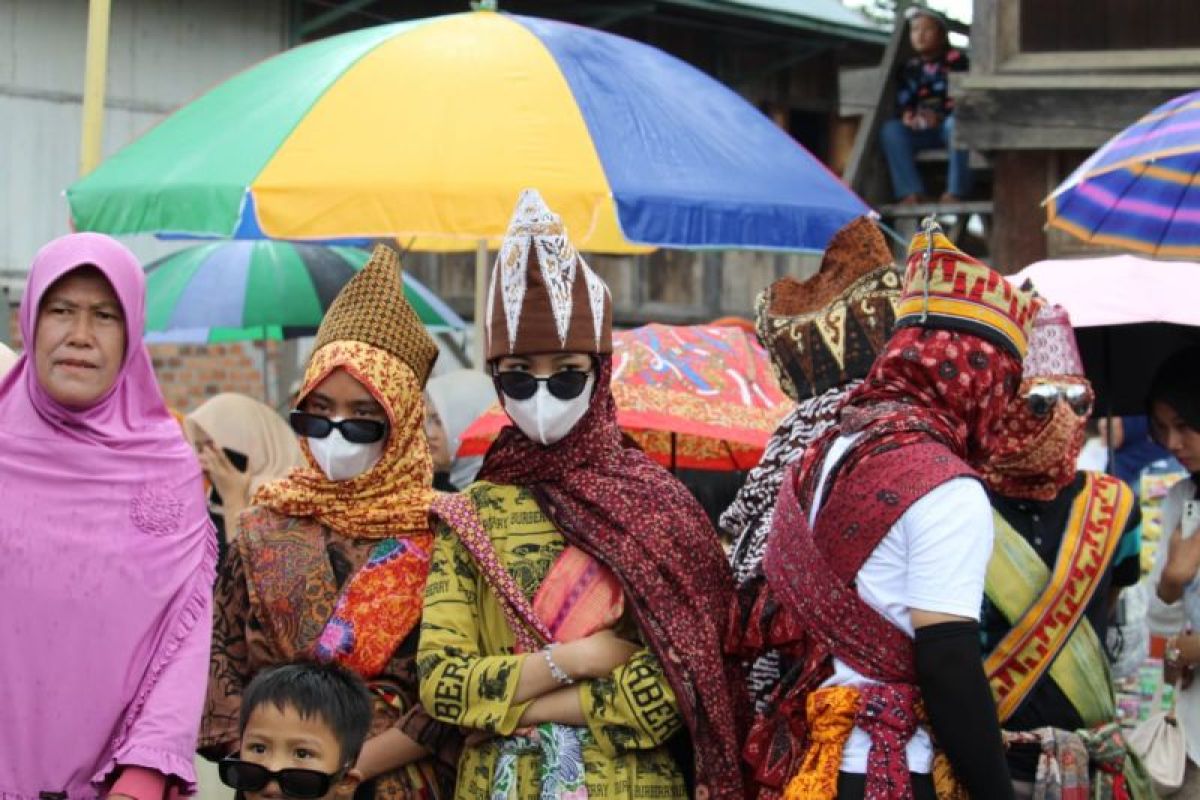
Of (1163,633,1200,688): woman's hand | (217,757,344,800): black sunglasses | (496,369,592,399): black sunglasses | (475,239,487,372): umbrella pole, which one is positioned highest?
(475,239,487,372): umbrella pole

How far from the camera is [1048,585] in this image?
428 cm

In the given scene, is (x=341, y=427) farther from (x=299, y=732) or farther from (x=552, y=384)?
(x=299, y=732)

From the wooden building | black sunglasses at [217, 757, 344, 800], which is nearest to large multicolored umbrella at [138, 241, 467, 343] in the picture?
the wooden building

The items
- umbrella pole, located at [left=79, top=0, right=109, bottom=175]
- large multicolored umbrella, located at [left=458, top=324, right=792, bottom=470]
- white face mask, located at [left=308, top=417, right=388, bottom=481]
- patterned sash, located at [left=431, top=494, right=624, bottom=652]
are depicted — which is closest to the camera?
patterned sash, located at [left=431, top=494, right=624, bottom=652]

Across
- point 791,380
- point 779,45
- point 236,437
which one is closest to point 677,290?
point 779,45

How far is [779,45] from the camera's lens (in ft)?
58.7

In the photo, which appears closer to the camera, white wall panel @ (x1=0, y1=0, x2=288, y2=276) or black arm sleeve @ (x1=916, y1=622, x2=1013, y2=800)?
black arm sleeve @ (x1=916, y1=622, x2=1013, y2=800)

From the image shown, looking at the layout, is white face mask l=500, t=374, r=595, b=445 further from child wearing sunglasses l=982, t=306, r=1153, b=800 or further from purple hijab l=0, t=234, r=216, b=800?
child wearing sunglasses l=982, t=306, r=1153, b=800

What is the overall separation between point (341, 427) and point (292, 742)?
0.76m

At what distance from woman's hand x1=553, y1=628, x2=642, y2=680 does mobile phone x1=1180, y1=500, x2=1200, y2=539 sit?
6.62 ft

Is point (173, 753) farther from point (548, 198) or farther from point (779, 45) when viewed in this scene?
point (779, 45)

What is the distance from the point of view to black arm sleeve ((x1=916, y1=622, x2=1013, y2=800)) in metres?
3.45

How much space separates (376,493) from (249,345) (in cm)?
1267

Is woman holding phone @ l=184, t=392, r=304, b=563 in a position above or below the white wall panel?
below
